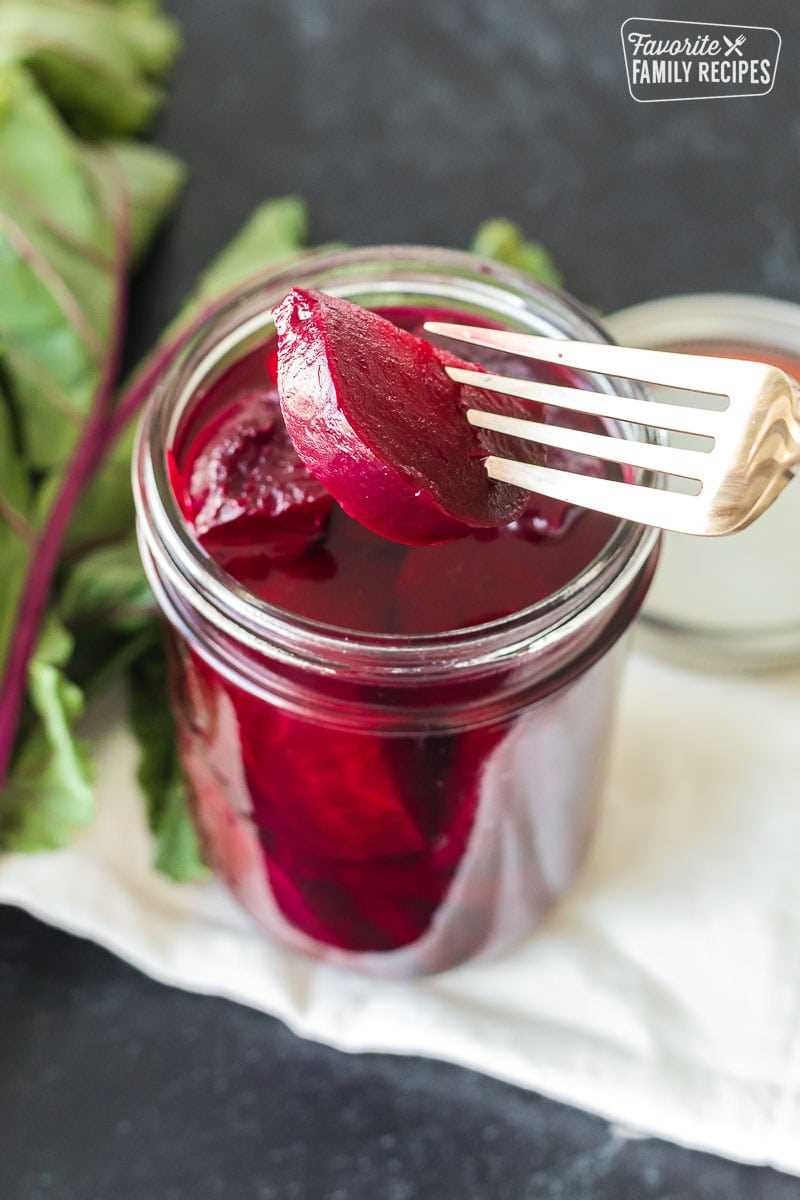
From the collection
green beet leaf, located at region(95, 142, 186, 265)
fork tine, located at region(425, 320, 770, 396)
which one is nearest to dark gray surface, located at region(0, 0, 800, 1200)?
green beet leaf, located at region(95, 142, 186, 265)

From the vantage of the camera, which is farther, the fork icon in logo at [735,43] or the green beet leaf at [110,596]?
the green beet leaf at [110,596]

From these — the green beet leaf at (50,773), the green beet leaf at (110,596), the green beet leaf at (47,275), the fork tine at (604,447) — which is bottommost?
the green beet leaf at (50,773)

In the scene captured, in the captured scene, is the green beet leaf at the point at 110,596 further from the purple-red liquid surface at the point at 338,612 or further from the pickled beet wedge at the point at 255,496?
the pickled beet wedge at the point at 255,496

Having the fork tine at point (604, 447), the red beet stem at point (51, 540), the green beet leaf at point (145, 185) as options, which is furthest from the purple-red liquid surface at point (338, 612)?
the green beet leaf at point (145, 185)

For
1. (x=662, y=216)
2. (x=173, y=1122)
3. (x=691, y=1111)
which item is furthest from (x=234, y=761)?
(x=662, y=216)

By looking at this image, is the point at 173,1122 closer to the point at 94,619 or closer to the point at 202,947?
the point at 202,947

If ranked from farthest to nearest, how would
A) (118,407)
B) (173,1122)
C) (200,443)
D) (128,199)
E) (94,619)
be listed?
(128,199) < (118,407) < (94,619) < (173,1122) < (200,443)
